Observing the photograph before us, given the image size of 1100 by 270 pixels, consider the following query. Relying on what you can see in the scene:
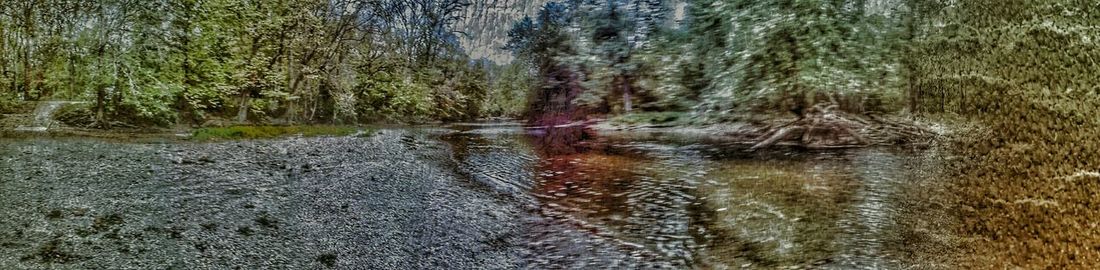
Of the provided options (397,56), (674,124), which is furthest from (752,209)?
(397,56)

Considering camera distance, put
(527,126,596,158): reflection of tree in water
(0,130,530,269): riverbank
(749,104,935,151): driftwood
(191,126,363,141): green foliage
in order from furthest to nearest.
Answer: (527,126,596,158): reflection of tree in water < (749,104,935,151): driftwood < (191,126,363,141): green foliage < (0,130,530,269): riverbank

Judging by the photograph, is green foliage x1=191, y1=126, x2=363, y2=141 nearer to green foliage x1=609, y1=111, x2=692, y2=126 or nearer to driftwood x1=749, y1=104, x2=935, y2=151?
green foliage x1=609, y1=111, x2=692, y2=126

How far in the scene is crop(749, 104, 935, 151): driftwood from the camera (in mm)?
2127

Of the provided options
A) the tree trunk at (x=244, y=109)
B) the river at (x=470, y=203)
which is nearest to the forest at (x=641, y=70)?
the tree trunk at (x=244, y=109)

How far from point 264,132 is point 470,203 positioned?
0.77 metres

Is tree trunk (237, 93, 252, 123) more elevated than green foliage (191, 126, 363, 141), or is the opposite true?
tree trunk (237, 93, 252, 123)

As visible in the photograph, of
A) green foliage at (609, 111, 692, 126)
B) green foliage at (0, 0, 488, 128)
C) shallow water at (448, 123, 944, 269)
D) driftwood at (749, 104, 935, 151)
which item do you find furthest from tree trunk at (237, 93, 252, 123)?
→ driftwood at (749, 104, 935, 151)

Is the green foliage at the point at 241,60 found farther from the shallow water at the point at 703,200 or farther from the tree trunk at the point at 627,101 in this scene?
the tree trunk at the point at 627,101

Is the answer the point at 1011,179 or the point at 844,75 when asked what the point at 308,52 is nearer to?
the point at 844,75

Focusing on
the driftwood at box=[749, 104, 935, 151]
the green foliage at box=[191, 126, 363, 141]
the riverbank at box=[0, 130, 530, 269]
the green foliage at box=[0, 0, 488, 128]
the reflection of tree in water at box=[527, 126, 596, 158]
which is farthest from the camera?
the reflection of tree in water at box=[527, 126, 596, 158]

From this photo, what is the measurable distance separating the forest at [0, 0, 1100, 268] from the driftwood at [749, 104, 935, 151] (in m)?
0.02

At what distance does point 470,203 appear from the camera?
7.22ft

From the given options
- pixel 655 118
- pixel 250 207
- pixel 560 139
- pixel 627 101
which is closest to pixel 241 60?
pixel 250 207

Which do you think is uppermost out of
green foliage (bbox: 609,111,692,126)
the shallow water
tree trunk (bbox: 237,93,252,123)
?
tree trunk (bbox: 237,93,252,123)
